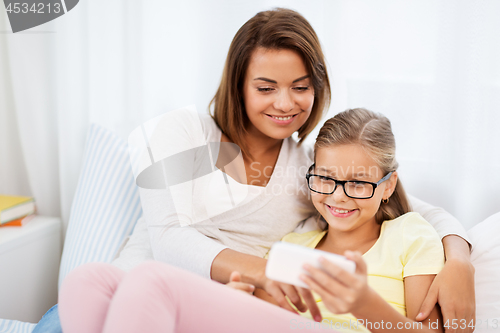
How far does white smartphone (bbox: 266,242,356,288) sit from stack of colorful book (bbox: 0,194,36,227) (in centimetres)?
127

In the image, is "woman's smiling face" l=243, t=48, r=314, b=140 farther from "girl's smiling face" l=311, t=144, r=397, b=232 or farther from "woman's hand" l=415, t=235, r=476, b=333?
"woman's hand" l=415, t=235, r=476, b=333

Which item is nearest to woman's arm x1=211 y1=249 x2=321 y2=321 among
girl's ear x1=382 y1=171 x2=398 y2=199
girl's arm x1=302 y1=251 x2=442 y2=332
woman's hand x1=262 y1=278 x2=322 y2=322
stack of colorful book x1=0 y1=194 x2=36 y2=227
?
woman's hand x1=262 y1=278 x2=322 y2=322

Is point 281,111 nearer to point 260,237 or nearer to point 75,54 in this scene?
point 260,237

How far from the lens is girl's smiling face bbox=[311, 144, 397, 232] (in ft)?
3.39

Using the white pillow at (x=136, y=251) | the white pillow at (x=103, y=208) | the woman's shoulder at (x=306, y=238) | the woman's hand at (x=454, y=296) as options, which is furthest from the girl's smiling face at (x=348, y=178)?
the white pillow at (x=103, y=208)

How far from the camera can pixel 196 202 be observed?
1193 mm

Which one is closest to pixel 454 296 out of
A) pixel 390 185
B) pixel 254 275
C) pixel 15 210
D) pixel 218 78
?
pixel 390 185

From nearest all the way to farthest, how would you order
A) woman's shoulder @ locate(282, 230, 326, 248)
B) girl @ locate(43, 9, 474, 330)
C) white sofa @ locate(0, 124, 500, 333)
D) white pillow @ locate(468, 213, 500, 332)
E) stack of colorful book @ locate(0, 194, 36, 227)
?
white pillow @ locate(468, 213, 500, 332)
girl @ locate(43, 9, 474, 330)
woman's shoulder @ locate(282, 230, 326, 248)
white sofa @ locate(0, 124, 500, 333)
stack of colorful book @ locate(0, 194, 36, 227)

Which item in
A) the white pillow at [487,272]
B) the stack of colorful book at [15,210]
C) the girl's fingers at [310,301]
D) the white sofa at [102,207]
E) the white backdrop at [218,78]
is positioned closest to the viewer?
the girl's fingers at [310,301]

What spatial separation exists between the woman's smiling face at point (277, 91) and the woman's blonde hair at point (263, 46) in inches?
0.9

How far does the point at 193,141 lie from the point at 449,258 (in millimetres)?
734

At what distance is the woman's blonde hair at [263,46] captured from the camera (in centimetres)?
113

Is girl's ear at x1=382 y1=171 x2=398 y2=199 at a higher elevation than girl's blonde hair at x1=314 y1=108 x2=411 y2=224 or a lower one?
lower

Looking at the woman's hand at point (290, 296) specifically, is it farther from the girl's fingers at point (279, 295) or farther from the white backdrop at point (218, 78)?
the white backdrop at point (218, 78)
